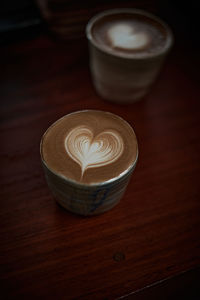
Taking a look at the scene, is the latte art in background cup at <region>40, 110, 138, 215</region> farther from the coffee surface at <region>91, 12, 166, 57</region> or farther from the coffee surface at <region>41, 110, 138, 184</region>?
the coffee surface at <region>91, 12, 166, 57</region>

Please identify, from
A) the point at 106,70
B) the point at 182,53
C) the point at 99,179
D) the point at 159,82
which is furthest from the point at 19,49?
the point at 99,179

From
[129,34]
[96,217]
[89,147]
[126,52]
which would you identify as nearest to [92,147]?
[89,147]

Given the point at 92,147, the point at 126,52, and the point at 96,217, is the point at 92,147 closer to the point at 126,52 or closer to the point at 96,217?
the point at 96,217

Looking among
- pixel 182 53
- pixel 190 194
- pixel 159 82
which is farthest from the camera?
pixel 182 53

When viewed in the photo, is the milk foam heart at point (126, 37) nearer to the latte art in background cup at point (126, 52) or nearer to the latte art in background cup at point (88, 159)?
the latte art in background cup at point (126, 52)

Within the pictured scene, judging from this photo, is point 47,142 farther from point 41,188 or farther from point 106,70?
point 106,70
